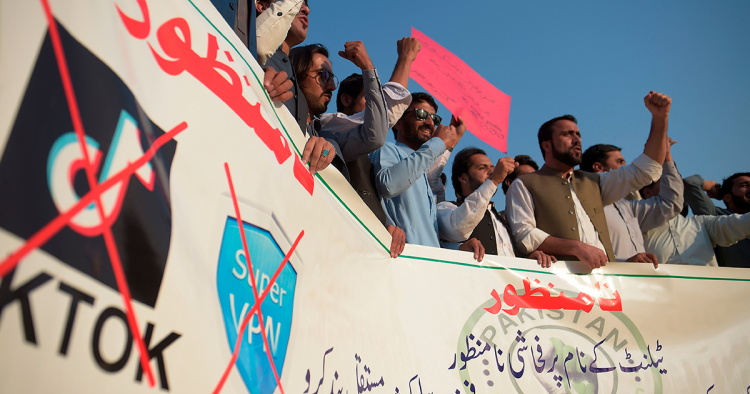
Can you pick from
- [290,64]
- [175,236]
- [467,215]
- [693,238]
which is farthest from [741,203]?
[175,236]

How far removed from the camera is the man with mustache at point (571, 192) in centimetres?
296

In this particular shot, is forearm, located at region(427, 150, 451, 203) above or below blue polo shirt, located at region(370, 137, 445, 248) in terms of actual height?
above

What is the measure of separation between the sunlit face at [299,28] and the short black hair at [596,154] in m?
2.98

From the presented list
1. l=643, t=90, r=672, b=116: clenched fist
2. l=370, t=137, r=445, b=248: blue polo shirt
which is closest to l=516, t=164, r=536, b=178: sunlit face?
l=643, t=90, r=672, b=116: clenched fist

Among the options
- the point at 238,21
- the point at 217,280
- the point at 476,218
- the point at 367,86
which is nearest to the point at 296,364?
the point at 217,280

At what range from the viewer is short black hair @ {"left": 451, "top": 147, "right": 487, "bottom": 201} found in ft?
12.1

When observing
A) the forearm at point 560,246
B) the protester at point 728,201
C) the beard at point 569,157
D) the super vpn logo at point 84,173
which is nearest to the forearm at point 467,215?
the forearm at point 560,246

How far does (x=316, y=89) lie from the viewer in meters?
2.45

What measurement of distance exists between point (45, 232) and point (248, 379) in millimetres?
450

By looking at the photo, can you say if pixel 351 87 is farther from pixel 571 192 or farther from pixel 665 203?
pixel 665 203

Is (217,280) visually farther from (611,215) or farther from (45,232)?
(611,215)

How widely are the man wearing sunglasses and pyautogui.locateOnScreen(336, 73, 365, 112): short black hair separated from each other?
0.57 metres

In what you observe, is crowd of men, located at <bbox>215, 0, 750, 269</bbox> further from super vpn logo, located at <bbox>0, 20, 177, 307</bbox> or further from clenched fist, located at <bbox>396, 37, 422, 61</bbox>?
super vpn logo, located at <bbox>0, 20, 177, 307</bbox>

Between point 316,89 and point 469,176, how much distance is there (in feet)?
5.35
